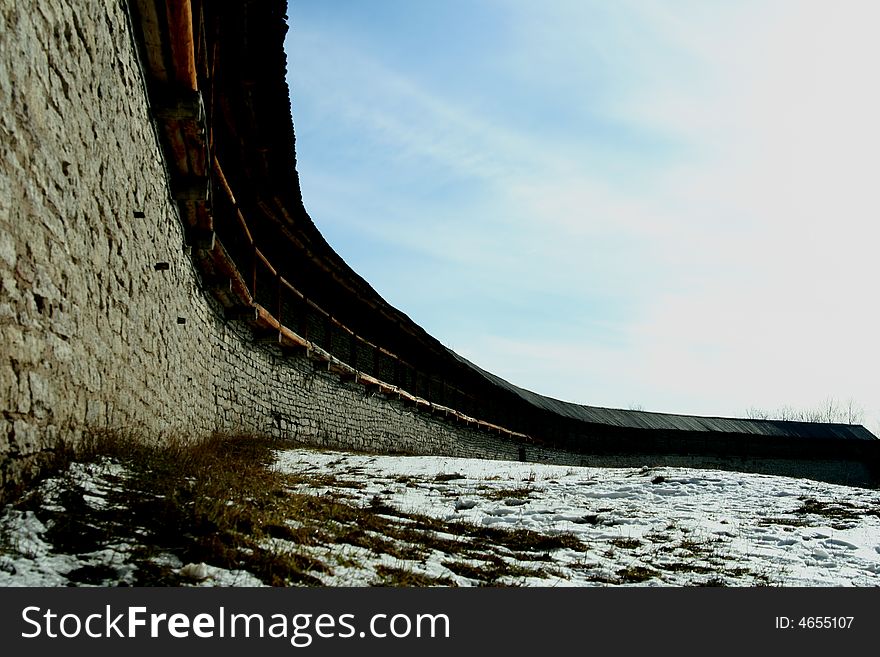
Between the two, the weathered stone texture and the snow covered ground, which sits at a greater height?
the weathered stone texture

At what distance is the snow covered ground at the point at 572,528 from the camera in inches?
119

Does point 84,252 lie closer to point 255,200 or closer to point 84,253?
point 84,253

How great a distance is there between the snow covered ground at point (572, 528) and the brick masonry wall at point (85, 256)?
566mm

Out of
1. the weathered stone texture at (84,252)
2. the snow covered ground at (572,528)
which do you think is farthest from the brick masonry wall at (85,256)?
the snow covered ground at (572,528)

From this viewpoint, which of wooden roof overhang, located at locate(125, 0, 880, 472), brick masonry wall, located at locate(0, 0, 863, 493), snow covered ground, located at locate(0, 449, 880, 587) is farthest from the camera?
wooden roof overhang, located at locate(125, 0, 880, 472)

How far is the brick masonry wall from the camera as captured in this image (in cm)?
319

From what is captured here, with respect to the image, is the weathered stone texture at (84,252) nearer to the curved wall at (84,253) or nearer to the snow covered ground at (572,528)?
the curved wall at (84,253)

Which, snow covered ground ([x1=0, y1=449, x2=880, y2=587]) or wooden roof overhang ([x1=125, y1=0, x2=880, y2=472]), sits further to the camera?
wooden roof overhang ([x1=125, y1=0, x2=880, y2=472])

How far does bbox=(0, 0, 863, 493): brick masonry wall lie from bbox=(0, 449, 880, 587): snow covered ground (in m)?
0.57

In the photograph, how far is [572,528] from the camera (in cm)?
564

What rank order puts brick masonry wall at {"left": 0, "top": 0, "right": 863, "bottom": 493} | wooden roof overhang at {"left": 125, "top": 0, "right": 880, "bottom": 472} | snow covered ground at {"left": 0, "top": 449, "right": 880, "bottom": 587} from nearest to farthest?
snow covered ground at {"left": 0, "top": 449, "right": 880, "bottom": 587} < brick masonry wall at {"left": 0, "top": 0, "right": 863, "bottom": 493} < wooden roof overhang at {"left": 125, "top": 0, "right": 880, "bottom": 472}

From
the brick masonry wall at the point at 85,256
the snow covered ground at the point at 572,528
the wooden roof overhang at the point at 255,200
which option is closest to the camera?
the snow covered ground at the point at 572,528

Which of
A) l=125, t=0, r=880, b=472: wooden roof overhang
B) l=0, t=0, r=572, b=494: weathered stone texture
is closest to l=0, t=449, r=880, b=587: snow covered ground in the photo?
l=0, t=0, r=572, b=494: weathered stone texture

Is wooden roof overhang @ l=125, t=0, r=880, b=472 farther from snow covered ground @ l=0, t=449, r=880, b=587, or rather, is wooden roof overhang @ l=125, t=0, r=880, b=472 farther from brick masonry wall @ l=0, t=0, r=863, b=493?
snow covered ground @ l=0, t=449, r=880, b=587
